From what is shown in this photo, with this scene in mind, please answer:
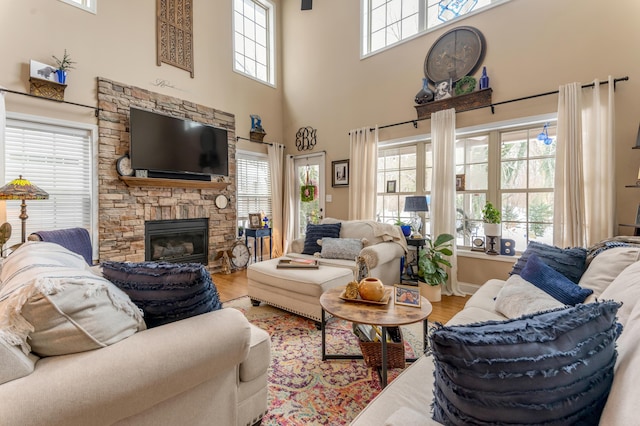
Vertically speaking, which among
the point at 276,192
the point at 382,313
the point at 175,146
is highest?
the point at 175,146

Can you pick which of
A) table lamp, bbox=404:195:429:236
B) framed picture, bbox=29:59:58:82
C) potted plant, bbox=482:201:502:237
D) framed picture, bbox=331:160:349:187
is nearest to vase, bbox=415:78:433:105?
table lamp, bbox=404:195:429:236

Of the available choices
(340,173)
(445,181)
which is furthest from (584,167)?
(340,173)

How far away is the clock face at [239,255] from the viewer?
479 centimetres

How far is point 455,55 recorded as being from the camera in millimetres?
3709

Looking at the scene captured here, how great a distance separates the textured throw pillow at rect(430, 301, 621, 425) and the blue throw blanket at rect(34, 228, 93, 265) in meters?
3.20

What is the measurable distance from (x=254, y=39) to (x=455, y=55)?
3.53 meters

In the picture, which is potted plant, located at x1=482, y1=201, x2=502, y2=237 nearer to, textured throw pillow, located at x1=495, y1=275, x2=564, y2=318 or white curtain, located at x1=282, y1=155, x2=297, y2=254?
textured throw pillow, located at x1=495, y1=275, x2=564, y2=318

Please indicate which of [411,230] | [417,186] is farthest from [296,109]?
[411,230]

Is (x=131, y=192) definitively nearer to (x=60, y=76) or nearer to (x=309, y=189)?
(x=60, y=76)

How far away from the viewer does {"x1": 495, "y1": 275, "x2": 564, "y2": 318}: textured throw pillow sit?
1493 mm

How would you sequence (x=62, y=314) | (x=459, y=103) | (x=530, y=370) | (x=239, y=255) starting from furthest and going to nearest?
(x=239, y=255) → (x=459, y=103) → (x=62, y=314) → (x=530, y=370)

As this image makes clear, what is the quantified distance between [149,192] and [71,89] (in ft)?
4.58

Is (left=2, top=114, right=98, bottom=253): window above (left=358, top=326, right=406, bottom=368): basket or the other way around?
above

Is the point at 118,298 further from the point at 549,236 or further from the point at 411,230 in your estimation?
the point at 549,236
